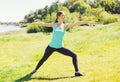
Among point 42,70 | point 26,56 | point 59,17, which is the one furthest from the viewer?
point 26,56

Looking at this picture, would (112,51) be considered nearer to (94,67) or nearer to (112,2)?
(94,67)

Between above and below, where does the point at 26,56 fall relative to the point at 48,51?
below

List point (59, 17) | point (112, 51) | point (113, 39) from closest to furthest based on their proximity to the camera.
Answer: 1. point (59, 17)
2. point (112, 51)
3. point (113, 39)

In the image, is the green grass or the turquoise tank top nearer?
the turquoise tank top

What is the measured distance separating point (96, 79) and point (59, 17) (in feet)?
9.54

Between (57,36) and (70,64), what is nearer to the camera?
(57,36)

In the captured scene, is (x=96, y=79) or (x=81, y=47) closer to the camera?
(x=96, y=79)

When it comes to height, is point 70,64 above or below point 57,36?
below

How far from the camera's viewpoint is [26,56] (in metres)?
22.5

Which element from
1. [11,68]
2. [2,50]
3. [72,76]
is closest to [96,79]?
[72,76]

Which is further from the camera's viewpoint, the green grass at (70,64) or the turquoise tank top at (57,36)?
the green grass at (70,64)

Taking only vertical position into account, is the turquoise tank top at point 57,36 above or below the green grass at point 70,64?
above

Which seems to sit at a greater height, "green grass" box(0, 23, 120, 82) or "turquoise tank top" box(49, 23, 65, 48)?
"turquoise tank top" box(49, 23, 65, 48)

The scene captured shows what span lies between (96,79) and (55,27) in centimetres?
265
